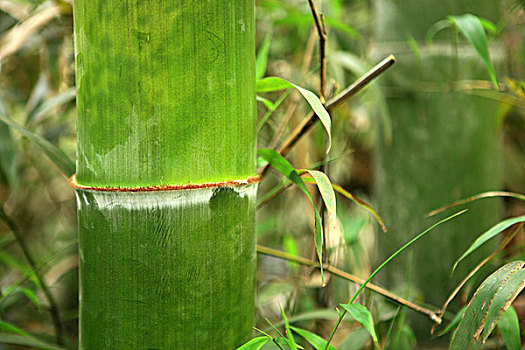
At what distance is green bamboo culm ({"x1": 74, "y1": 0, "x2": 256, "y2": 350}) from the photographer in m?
0.34

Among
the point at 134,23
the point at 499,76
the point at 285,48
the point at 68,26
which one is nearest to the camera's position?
the point at 134,23

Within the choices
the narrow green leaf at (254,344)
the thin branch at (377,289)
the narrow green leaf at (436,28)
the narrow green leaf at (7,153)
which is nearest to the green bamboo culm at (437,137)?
the narrow green leaf at (436,28)

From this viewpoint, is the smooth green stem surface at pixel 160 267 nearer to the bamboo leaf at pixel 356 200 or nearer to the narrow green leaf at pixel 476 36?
the bamboo leaf at pixel 356 200

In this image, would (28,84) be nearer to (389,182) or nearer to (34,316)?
(34,316)

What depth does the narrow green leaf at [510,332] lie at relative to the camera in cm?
42

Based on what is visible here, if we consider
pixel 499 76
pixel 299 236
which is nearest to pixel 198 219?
pixel 499 76

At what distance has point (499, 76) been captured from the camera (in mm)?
712

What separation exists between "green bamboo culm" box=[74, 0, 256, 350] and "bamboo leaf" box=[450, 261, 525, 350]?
0.17 metres

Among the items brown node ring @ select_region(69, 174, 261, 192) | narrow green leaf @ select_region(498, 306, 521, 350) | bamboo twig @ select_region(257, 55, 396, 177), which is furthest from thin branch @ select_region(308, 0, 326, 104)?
narrow green leaf @ select_region(498, 306, 521, 350)

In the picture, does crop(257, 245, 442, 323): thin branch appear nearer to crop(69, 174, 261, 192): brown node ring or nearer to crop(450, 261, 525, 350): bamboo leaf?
crop(450, 261, 525, 350): bamboo leaf

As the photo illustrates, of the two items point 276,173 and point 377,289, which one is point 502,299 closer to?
point 377,289

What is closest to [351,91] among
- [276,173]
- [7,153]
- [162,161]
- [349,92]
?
[349,92]

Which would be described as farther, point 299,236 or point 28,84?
point 299,236

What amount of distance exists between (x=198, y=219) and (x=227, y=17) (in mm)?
144
